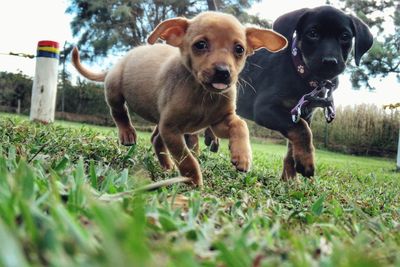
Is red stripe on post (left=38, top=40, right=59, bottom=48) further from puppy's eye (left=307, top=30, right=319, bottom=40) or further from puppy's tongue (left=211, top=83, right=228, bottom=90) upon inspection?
puppy's tongue (left=211, top=83, right=228, bottom=90)

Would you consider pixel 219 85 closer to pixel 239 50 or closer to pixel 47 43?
pixel 239 50

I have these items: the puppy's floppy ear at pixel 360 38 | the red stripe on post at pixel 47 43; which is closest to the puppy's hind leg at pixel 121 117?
the puppy's floppy ear at pixel 360 38

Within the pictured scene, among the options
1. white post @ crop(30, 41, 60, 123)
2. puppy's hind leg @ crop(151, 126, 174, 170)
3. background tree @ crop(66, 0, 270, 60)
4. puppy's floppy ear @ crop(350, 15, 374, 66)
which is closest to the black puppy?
puppy's floppy ear @ crop(350, 15, 374, 66)

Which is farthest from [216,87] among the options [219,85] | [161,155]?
[161,155]

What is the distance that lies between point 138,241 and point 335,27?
4.30 metres

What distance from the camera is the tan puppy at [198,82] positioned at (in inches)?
122

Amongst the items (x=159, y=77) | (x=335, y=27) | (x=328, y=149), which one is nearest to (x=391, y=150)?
(x=328, y=149)

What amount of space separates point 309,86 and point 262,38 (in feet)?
3.92

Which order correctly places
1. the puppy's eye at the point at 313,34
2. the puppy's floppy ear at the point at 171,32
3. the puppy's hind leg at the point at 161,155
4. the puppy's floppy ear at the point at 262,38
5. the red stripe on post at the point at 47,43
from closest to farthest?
the puppy's floppy ear at the point at 171,32 → the puppy's floppy ear at the point at 262,38 → the puppy's hind leg at the point at 161,155 → the puppy's eye at the point at 313,34 → the red stripe on post at the point at 47,43

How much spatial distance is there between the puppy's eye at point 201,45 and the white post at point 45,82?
203 inches

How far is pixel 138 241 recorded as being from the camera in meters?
0.61

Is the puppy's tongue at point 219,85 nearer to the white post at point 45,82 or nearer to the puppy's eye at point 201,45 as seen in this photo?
the puppy's eye at point 201,45

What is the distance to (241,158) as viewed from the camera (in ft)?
9.91

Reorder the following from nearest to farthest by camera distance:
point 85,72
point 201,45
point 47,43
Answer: point 201,45 < point 85,72 < point 47,43
